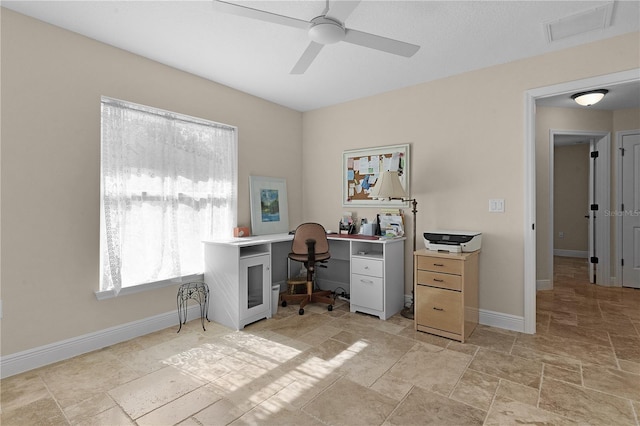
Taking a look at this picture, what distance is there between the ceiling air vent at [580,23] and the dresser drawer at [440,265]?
6.35ft

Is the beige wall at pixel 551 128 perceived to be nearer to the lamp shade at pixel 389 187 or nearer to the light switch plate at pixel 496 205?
the light switch plate at pixel 496 205

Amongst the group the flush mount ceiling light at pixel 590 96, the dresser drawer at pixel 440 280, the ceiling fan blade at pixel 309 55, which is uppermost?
the flush mount ceiling light at pixel 590 96

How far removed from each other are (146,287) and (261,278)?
3.45 ft

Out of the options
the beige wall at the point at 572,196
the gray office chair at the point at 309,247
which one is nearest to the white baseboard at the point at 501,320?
the gray office chair at the point at 309,247

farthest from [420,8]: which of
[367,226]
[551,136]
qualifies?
[551,136]

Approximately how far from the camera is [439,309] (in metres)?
2.86

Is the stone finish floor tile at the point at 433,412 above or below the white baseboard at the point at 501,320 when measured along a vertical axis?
below

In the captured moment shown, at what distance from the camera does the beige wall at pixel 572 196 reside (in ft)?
20.9

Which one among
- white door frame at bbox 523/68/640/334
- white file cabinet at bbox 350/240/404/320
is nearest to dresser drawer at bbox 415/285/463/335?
white file cabinet at bbox 350/240/404/320

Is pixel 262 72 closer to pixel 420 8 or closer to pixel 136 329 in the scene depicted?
pixel 420 8

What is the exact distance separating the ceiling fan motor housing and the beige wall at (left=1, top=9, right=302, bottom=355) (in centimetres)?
183

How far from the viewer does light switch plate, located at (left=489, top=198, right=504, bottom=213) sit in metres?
3.08

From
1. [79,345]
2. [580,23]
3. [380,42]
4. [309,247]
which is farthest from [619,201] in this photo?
[79,345]

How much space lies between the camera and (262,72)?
325 cm
